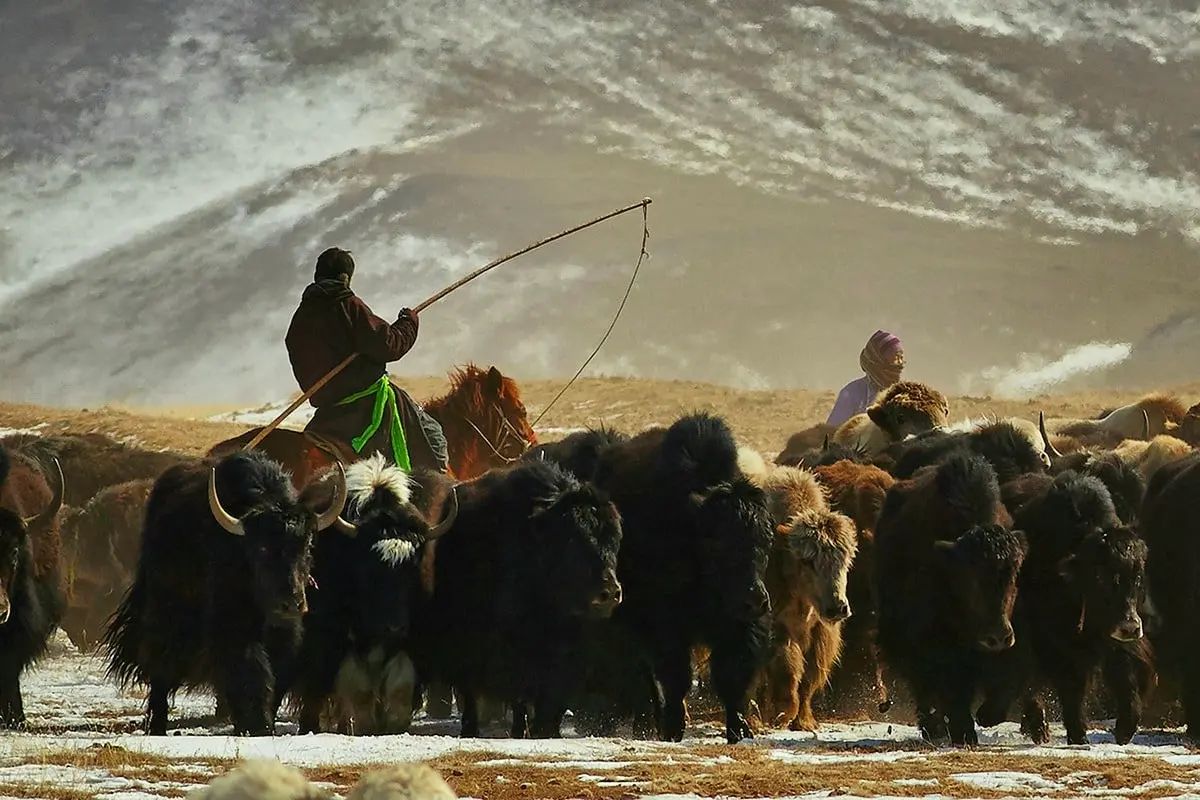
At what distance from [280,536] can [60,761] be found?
2.81 meters

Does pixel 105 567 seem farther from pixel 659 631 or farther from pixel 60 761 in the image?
pixel 60 761

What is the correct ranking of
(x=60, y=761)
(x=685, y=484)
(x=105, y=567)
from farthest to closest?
(x=105, y=567) < (x=685, y=484) < (x=60, y=761)

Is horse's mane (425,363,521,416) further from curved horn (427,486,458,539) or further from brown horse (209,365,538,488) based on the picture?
curved horn (427,486,458,539)

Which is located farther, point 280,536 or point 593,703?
point 593,703

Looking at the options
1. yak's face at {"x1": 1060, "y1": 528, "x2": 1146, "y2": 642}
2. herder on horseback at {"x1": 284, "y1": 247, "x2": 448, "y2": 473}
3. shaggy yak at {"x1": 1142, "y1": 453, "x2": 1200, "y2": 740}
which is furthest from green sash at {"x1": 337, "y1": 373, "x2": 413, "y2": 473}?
shaggy yak at {"x1": 1142, "y1": 453, "x2": 1200, "y2": 740}

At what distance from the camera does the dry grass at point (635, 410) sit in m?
42.5

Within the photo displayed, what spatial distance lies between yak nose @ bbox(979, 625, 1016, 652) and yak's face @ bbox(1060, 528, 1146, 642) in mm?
793

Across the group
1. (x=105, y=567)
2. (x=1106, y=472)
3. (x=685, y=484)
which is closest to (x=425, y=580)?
(x=685, y=484)

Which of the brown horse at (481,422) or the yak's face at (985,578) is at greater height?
the brown horse at (481,422)

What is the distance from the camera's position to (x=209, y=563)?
13.6 meters

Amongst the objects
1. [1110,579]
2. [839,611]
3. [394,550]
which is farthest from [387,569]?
[1110,579]

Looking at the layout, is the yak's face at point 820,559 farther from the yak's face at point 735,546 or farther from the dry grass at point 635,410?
the dry grass at point 635,410

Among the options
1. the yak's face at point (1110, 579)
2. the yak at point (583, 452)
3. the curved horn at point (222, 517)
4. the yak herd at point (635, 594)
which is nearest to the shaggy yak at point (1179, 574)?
the yak herd at point (635, 594)

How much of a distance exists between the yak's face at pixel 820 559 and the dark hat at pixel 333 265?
4.48 m
